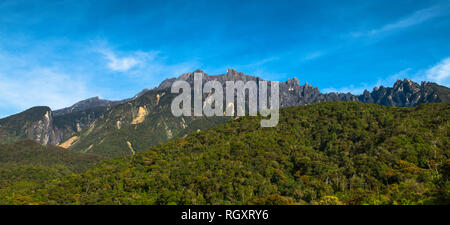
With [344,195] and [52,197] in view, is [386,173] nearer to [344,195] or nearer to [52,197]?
[344,195]

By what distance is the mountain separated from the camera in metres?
101

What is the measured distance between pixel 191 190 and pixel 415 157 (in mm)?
80808

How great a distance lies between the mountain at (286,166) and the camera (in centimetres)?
10119

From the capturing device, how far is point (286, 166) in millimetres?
127062

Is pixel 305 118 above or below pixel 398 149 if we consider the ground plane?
above

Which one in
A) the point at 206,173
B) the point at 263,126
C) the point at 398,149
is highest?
the point at 263,126

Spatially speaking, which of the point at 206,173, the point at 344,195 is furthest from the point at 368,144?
the point at 206,173

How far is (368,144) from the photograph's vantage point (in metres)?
132

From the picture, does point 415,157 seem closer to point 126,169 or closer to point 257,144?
point 257,144
